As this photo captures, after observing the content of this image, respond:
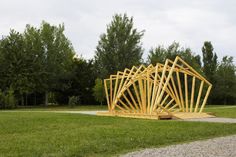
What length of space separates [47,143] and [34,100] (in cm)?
4987

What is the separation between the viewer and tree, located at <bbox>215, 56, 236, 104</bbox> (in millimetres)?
59969

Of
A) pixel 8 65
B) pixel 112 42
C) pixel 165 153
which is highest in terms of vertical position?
pixel 112 42

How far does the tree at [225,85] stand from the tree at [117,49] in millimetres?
15102

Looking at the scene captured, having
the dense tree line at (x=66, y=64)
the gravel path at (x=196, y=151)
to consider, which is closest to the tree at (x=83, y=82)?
the dense tree line at (x=66, y=64)

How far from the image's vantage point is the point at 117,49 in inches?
2055

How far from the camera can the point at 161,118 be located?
842 inches

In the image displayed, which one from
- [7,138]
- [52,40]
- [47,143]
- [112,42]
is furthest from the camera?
[52,40]

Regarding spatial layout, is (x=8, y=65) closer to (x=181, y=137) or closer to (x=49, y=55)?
(x=49, y=55)

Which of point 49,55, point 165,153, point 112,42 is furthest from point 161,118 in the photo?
point 49,55

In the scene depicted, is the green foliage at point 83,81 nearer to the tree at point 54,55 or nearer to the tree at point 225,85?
the tree at point 54,55

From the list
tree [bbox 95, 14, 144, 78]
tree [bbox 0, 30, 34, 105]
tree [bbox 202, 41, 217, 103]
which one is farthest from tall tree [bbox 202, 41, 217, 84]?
tree [bbox 0, 30, 34, 105]

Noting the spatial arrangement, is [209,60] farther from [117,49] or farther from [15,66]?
[15,66]

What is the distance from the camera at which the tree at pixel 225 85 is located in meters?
60.0

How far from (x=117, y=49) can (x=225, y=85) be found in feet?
64.0
